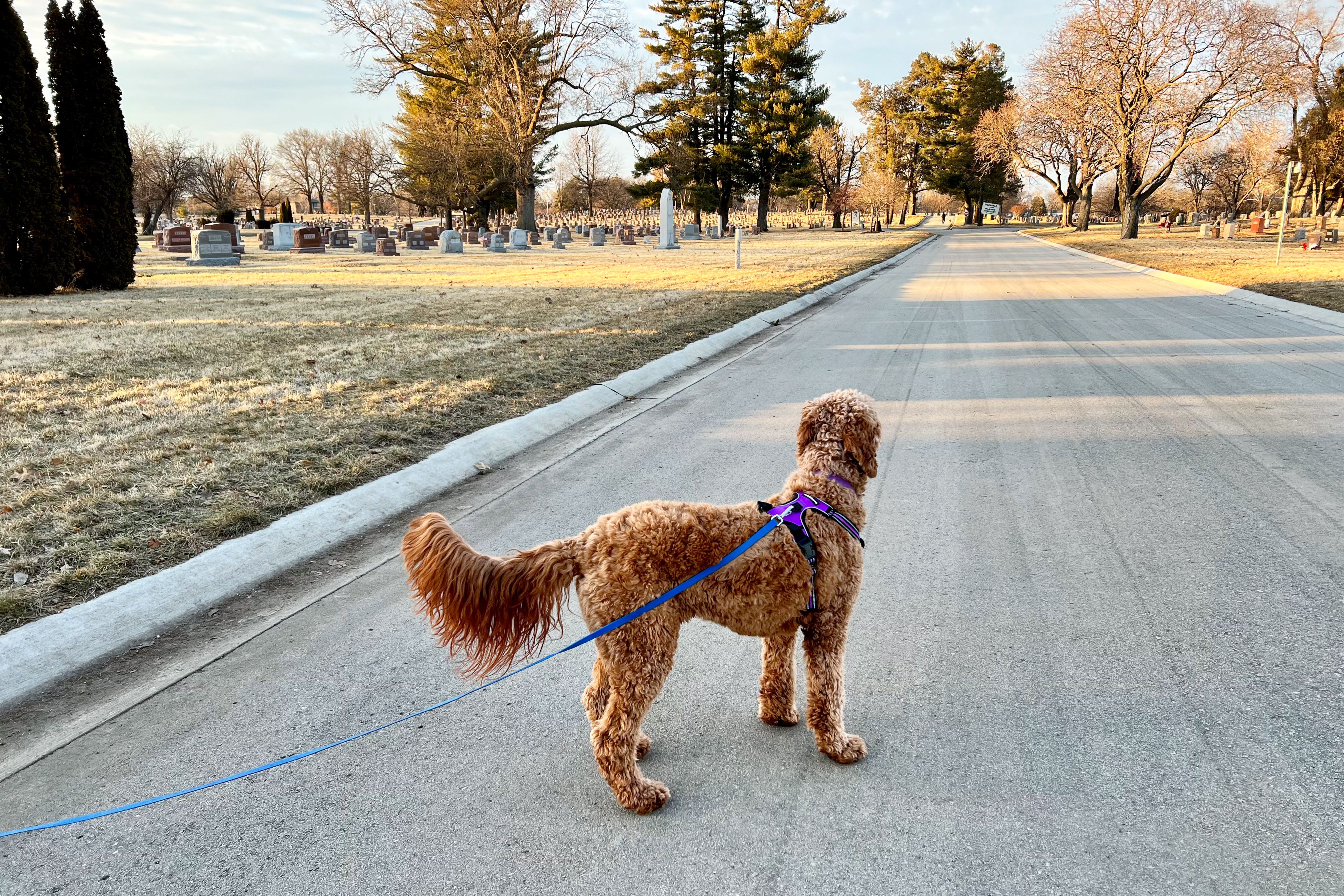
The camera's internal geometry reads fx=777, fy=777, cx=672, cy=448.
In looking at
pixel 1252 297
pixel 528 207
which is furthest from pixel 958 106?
pixel 1252 297

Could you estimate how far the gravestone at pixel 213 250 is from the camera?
2723 centimetres

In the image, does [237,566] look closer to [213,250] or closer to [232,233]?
[213,250]

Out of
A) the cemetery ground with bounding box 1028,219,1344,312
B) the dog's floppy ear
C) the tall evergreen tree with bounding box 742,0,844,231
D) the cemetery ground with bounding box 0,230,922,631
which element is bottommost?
the cemetery ground with bounding box 0,230,922,631

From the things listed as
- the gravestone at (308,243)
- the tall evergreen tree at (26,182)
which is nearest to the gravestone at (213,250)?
the gravestone at (308,243)

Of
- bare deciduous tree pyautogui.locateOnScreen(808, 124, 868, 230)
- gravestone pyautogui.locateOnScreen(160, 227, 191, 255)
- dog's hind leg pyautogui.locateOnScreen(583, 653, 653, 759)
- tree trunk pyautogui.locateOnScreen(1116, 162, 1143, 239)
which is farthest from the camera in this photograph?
bare deciduous tree pyautogui.locateOnScreen(808, 124, 868, 230)

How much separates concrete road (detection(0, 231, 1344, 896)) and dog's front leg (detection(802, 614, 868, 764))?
71 mm

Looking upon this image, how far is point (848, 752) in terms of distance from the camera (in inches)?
113

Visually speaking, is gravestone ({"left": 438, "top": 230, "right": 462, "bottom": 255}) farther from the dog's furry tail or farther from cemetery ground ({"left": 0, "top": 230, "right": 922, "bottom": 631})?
the dog's furry tail

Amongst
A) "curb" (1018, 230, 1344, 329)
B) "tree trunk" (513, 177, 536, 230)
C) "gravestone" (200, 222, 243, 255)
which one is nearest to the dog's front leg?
"curb" (1018, 230, 1344, 329)

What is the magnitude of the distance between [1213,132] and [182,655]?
168ft

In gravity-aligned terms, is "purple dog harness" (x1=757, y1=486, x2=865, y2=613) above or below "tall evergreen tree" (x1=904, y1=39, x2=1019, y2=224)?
below

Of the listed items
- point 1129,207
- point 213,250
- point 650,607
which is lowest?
point 650,607

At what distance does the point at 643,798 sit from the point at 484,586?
91 centimetres

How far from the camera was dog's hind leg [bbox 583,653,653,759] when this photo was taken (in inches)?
111
